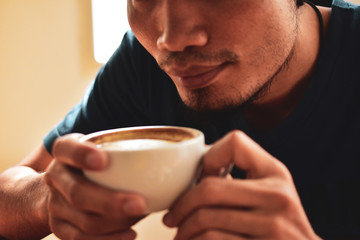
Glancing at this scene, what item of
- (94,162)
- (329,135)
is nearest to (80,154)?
(94,162)

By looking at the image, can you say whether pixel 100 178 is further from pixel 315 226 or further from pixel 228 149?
pixel 315 226

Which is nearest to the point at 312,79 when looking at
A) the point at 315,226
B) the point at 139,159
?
the point at 315,226

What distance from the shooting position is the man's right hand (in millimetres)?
434

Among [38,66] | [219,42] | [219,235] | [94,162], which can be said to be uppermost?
[219,42]

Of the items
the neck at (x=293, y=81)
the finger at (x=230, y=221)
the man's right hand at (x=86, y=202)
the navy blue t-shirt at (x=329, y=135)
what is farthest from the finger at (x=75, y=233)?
the neck at (x=293, y=81)

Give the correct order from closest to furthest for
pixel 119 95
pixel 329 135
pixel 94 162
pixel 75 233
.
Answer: pixel 94 162
pixel 75 233
pixel 329 135
pixel 119 95

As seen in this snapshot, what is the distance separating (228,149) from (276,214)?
0.11 m

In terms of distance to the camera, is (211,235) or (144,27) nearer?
(211,235)

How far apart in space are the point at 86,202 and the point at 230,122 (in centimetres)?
59

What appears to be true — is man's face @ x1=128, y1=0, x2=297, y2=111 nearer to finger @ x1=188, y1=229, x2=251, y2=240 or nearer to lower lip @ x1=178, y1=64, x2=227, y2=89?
lower lip @ x1=178, y1=64, x2=227, y2=89

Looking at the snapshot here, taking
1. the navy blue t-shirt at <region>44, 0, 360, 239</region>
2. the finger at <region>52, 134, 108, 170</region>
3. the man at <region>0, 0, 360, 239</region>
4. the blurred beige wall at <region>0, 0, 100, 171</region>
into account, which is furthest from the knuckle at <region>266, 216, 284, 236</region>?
the blurred beige wall at <region>0, 0, 100, 171</region>

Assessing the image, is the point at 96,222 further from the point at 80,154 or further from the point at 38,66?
the point at 38,66

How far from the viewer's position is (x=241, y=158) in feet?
1.56

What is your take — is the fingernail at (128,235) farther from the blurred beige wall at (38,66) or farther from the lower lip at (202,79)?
the blurred beige wall at (38,66)
